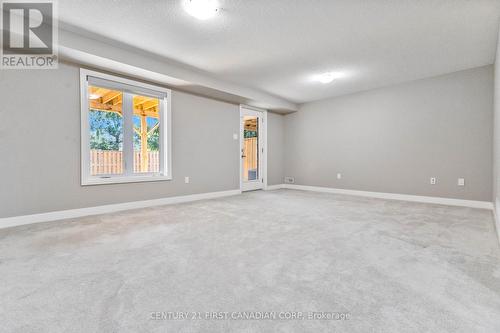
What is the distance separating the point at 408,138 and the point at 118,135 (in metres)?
5.41

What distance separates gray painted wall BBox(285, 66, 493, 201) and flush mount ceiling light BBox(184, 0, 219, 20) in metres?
4.19

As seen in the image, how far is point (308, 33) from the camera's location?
9.86 feet

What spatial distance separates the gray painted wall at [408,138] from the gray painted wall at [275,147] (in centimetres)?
68

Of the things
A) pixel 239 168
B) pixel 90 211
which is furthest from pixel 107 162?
pixel 239 168

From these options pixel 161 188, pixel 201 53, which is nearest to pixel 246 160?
pixel 161 188

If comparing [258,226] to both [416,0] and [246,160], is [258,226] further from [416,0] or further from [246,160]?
[246,160]

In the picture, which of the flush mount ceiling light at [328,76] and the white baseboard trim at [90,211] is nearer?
the white baseboard trim at [90,211]

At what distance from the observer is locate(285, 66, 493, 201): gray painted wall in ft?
13.5

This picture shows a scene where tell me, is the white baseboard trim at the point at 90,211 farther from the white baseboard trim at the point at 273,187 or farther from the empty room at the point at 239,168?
the white baseboard trim at the point at 273,187

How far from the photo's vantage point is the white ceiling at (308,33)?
250 cm

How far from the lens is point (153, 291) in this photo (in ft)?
4.84

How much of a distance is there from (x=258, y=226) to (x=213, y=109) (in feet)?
10.5

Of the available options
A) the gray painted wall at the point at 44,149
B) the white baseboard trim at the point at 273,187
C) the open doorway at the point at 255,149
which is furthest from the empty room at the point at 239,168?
the white baseboard trim at the point at 273,187

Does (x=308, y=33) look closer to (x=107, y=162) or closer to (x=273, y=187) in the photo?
(x=107, y=162)
